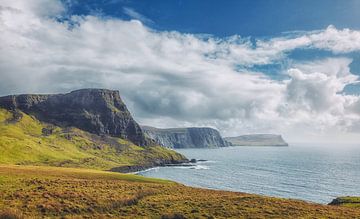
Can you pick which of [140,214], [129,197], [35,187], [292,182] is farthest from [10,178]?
[292,182]

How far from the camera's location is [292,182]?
169 meters

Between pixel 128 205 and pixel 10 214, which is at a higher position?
pixel 10 214

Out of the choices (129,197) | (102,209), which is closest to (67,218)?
(102,209)

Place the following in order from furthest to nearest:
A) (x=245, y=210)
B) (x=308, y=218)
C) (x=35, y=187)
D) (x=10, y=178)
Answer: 1. (x=10, y=178)
2. (x=35, y=187)
3. (x=245, y=210)
4. (x=308, y=218)

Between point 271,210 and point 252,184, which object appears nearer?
point 271,210

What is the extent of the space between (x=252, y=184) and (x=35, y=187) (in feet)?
403

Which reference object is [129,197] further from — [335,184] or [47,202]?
[335,184]

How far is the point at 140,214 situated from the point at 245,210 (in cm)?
1350

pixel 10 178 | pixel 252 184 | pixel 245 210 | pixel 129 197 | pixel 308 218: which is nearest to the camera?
pixel 308 218

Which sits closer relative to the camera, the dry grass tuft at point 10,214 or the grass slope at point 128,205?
the dry grass tuft at point 10,214

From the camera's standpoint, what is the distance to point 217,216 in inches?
1606

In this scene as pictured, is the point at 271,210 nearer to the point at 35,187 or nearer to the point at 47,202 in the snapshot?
the point at 47,202

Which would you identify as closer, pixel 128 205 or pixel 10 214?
pixel 10 214

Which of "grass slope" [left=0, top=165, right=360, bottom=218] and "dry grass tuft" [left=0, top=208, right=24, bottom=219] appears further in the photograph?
"grass slope" [left=0, top=165, right=360, bottom=218]
